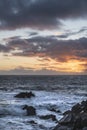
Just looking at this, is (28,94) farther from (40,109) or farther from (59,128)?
(59,128)

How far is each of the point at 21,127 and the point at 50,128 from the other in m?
2.77

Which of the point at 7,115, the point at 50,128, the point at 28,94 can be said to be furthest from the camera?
the point at 28,94

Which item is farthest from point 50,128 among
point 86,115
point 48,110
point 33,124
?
point 48,110

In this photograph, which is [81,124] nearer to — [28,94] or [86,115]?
[86,115]

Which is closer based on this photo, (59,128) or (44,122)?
(59,128)

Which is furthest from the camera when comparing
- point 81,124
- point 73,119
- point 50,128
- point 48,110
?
point 48,110

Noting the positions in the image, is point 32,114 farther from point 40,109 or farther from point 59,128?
point 59,128

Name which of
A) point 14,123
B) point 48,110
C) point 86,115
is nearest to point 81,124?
point 86,115

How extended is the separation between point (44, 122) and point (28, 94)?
32.2 metres

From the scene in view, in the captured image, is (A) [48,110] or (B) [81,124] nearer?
(B) [81,124]

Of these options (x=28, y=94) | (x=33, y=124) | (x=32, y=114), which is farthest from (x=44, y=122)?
(x=28, y=94)

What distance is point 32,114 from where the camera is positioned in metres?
38.7

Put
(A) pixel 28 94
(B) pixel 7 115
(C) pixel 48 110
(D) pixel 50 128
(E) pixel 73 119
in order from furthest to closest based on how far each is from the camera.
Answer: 1. (A) pixel 28 94
2. (C) pixel 48 110
3. (B) pixel 7 115
4. (D) pixel 50 128
5. (E) pixel 73 119

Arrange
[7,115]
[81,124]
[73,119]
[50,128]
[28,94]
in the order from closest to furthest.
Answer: [81,124] < [73,119] < [50,128] < [7,115] < [28,94]
